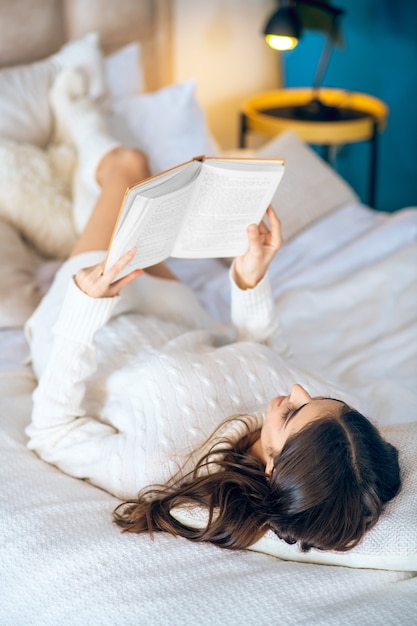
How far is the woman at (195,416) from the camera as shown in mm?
1019

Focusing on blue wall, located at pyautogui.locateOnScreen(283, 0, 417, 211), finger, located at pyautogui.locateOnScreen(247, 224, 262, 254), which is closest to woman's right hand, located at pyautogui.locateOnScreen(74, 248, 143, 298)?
finger, located at pyautogui.locateOnScreen(247, 224, 262, 254)

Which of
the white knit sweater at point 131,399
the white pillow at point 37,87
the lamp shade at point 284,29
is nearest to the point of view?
the white knit sweater at point 131,399

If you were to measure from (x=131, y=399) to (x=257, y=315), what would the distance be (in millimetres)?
335

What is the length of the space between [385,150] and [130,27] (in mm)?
1459

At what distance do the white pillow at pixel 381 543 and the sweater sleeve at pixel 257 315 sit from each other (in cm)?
46

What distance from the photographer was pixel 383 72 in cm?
336

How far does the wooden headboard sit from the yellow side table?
1.32 ft

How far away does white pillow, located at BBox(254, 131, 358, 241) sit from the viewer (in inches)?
85.4

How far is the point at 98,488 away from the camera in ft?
4.09

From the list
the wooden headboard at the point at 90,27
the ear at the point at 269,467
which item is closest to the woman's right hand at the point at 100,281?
the ear at the point at 269,467

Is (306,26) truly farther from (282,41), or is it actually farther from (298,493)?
(298,493)

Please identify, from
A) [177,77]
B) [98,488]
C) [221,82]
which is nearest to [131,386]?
[98,488]

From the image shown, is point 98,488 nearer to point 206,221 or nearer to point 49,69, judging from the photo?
point 206,221

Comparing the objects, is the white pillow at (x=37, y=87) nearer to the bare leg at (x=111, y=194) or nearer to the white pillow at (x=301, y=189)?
the bare leg at (x=111, y=194)
